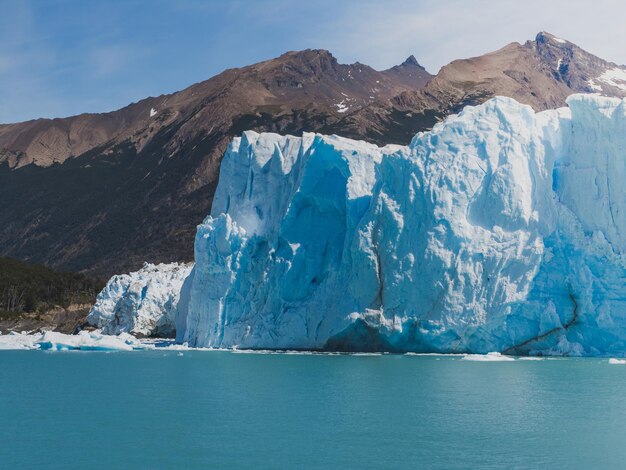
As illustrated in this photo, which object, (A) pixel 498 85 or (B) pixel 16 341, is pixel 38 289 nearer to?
(B) pixel 16 341

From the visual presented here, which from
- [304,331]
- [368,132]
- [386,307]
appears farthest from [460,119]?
[368,132]

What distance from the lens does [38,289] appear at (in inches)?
2442

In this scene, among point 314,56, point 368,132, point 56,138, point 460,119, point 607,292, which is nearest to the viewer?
point 607,292

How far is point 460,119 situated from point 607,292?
814 centimetres

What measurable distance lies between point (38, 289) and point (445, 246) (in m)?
43.1

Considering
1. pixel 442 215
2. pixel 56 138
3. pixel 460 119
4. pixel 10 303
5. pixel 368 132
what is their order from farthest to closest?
pixel 56 138
pixel 368 132
pixel 10 303
pixel 460 119
pixel 442 215

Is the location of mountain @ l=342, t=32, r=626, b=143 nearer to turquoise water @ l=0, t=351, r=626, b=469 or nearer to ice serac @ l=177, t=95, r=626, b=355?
ice serac @ l=177, t=95, r=626, b=355

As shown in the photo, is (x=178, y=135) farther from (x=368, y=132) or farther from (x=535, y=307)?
(x=535, y=307)

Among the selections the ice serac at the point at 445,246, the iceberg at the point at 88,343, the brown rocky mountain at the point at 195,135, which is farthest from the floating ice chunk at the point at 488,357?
the brown rocky mountain at the point at 195,135

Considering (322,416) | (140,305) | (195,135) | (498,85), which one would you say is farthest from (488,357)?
(195,135)

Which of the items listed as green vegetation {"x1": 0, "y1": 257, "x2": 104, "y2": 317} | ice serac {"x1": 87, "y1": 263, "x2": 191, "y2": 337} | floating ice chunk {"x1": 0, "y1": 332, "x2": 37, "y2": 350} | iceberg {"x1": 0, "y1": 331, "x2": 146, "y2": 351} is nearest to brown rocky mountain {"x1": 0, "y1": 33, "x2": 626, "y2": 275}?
green vegetation {"x1": 0, "y1": 257, "x2": 104, "y2": 317}

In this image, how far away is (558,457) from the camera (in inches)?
509

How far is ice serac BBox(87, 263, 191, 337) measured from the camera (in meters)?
43.6

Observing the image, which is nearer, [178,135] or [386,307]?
[386,307]
